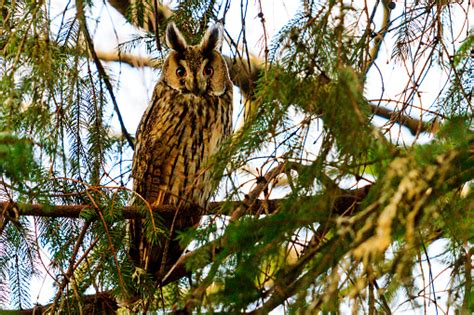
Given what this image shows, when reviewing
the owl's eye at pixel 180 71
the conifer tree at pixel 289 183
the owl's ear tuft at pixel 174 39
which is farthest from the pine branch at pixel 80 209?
the owl's eye at pixel 180 71

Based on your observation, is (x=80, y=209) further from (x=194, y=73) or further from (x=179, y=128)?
(x=194, y=73)

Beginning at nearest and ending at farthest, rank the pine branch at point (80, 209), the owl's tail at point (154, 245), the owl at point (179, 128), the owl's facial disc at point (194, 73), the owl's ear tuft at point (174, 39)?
the pine branch at point (80, 209)
the owl's tail at point (154, 245)
the owl's ear tuft at point (174, 39)
the owl at point (179, 128)
the owl's facial disc at point (194, 73)

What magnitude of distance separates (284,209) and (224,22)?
162cm

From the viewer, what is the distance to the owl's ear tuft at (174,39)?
142 inches

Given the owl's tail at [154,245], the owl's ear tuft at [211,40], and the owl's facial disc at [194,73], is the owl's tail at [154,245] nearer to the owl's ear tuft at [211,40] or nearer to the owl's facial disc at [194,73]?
the owl's facial disc at [194,73]

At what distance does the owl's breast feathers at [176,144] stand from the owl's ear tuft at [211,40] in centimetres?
24

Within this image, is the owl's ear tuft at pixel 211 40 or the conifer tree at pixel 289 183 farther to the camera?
the owl's ear tuft at pixel 211 40

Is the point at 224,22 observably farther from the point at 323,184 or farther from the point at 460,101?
the point at 323,184

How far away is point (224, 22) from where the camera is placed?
331 centimetres

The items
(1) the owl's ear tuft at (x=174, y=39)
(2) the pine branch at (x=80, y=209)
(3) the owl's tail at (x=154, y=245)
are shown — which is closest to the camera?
(2) the pine branch at (x=80, y=209)

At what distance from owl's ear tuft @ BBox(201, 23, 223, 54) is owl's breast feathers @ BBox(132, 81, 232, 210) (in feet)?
0.77

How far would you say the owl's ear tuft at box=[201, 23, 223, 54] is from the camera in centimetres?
367

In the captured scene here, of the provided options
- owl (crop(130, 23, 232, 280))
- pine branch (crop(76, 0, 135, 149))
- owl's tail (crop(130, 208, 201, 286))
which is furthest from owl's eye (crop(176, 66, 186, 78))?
owl's tail (crop(130, 208, 201, 286))

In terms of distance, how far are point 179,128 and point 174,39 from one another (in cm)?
42
